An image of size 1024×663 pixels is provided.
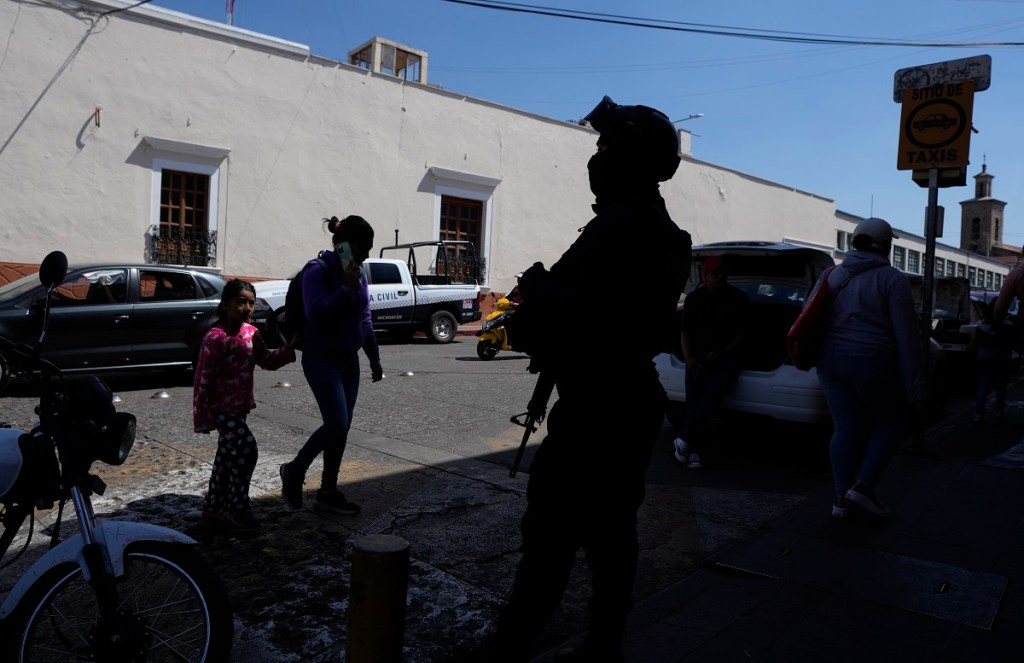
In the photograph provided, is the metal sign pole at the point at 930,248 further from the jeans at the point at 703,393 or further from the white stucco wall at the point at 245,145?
the white stucco wall at the point at 245,145

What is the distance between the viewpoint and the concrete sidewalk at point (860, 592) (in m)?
3.02

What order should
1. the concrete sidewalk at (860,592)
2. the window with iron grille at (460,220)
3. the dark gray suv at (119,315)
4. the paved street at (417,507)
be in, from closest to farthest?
the concrete sidewalk at (860,592) < the paved street at (417,507) < the dark gray suv at (119,315) < the window with iron grille at (460,220)

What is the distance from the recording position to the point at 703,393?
6207 mm

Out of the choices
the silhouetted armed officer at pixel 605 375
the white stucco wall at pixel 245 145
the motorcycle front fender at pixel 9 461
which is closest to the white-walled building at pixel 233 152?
the white stucco wall at pixel 245 145

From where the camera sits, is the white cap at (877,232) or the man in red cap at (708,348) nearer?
the white cap at (877,232)

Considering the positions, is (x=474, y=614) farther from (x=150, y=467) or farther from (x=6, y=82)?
(x=6, y=82)

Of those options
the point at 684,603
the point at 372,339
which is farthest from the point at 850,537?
the point at 372,339

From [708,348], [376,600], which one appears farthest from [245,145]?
[376,600]

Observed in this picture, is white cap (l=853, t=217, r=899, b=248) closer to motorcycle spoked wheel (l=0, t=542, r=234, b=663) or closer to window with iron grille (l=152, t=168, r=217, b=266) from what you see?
motorcycle spoked wheel (l=0, t=542, r=234, b=663)

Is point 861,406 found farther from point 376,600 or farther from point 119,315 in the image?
point 119,315

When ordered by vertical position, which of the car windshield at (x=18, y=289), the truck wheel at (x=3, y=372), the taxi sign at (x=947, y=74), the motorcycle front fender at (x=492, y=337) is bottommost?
the motorcycle front fender at (x=492, y=337)

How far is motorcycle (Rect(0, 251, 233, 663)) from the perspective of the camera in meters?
2.34

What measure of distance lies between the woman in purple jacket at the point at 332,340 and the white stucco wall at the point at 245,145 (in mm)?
13252

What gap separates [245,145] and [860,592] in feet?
55.5
